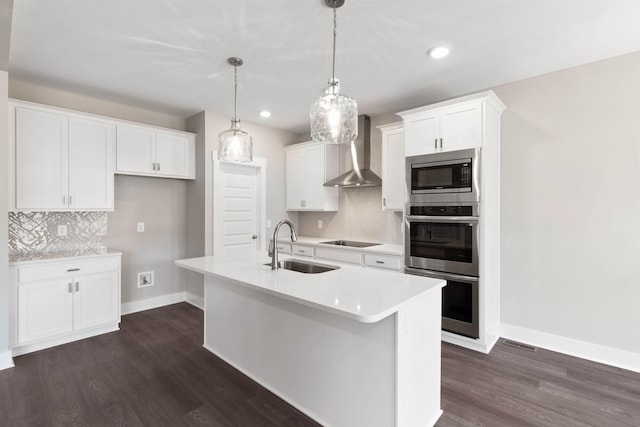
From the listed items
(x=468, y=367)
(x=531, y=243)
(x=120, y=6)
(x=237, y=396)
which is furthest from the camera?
(x=531, y=243)

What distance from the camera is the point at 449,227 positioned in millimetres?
3088

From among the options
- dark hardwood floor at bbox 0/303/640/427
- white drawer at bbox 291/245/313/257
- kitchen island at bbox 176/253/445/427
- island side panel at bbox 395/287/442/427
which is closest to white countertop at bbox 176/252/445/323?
kitchen island at bbox 176/253/445/427

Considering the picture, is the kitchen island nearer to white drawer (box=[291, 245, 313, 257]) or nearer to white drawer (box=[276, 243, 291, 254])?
white drawer (box=[291, 245, 313, 257])

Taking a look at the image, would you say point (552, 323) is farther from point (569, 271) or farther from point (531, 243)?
point (531, 243)

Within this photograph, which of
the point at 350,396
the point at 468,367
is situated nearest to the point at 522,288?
the point at 468,367

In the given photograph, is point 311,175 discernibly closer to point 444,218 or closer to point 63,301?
point 444,218

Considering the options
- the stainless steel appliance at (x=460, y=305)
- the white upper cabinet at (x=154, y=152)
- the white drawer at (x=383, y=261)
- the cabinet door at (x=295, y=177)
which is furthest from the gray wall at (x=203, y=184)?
the stainless steel appliance at (x=460, y=305)

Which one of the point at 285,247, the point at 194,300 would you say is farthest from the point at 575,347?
the point at 194,300

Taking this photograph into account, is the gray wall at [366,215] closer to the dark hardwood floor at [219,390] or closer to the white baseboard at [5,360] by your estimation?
the dark hardwood floor at [219,390]

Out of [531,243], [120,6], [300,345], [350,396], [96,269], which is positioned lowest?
[350,396]

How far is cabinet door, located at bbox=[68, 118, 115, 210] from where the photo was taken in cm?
333

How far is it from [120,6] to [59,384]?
2766 mm

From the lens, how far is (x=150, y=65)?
113 inches

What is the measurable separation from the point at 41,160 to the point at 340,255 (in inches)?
130
